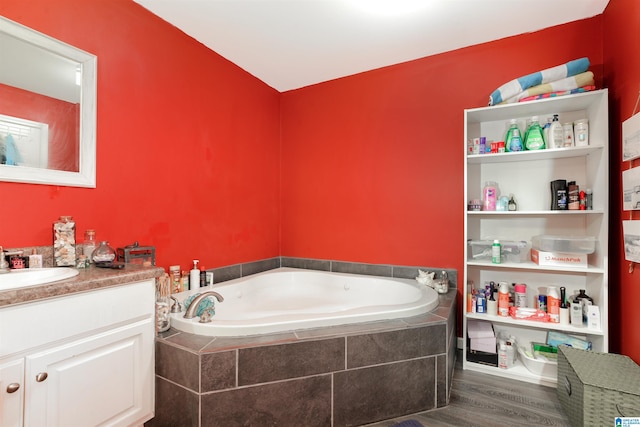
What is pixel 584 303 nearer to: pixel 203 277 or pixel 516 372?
pixel 516 372

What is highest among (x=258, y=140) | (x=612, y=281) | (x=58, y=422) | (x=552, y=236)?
(x=258, y=140)

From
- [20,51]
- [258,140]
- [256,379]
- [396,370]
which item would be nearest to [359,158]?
[258,140]

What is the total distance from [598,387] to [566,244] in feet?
2.88

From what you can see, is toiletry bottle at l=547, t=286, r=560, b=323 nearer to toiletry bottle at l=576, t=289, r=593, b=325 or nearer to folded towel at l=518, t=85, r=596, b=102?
toiletry bottle at l=576, t=289, r=593, b=325

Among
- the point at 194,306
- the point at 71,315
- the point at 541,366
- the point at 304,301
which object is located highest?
the point at 71,315

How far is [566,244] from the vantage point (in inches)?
75.9

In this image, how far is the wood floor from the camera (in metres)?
1.58

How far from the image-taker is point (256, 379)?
138 centimetres

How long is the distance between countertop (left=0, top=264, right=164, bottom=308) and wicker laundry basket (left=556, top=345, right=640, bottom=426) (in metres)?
2.11

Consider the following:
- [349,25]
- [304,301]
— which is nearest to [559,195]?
[349,25]

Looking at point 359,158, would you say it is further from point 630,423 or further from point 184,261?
point 630,423

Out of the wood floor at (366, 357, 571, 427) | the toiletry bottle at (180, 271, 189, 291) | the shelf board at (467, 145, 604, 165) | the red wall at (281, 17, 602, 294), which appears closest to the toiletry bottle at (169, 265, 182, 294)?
the toiletry bottle at (180, 271, 189, 291)

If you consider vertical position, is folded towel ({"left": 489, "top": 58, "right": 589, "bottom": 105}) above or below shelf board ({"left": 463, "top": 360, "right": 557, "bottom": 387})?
above

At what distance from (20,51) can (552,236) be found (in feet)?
10.4
